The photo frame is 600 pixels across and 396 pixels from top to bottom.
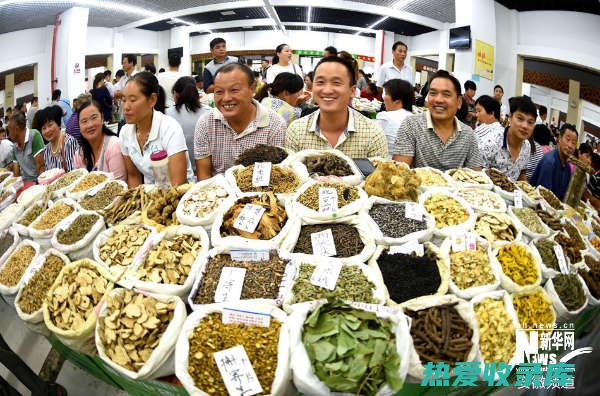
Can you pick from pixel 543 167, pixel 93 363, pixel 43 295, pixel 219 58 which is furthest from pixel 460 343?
pixel 219 58

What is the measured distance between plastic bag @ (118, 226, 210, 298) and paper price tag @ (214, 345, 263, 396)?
13.1 inches

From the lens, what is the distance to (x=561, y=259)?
1760mm

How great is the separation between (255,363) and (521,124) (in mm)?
2792

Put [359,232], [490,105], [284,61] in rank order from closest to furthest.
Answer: [359,232]
[490,105]
[284,61]

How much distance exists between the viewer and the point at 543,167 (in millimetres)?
3398

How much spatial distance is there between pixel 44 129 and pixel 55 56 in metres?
5.95

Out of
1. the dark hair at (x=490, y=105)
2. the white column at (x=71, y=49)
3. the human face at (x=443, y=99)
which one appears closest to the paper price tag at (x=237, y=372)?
the human face at (x=443, y=99)

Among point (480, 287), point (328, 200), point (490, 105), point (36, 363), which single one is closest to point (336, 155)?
point (328, 200)

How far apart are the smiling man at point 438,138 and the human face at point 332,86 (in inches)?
24.6

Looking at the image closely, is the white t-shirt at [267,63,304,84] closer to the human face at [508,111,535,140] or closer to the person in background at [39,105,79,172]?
the person in background at [39,105,79,172]

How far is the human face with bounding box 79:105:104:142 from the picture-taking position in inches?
104

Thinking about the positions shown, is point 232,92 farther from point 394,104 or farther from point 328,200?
point 394,104

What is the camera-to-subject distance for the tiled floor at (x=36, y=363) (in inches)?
84.7

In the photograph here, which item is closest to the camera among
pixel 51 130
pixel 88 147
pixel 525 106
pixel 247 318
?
pixel 247 318
